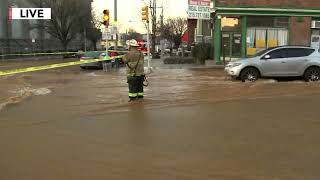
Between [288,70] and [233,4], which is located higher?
[233,4]

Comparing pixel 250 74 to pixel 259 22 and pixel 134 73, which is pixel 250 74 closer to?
pixel 134 73

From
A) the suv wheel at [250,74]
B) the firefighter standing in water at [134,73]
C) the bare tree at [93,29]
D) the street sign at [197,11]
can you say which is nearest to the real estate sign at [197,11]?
the street sign at [197,11]

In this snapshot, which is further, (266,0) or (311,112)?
(266,0)

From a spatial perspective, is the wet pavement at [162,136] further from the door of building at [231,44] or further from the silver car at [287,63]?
the door of building at [231,44]

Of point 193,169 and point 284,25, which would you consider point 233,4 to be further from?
point 193,169

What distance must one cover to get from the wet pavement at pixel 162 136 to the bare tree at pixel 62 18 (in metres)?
60.3

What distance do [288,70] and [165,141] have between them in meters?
12.6

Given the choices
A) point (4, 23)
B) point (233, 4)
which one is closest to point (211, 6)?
point (233, 4)

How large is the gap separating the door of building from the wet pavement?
55.3 feet

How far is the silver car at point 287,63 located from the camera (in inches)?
811

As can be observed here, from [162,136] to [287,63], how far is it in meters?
12.2

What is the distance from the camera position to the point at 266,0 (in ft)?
108

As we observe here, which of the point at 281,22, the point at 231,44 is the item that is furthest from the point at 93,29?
the point at 281,22

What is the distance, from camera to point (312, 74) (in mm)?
20688
